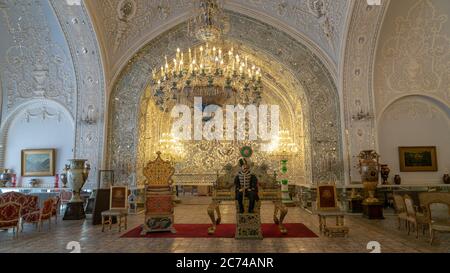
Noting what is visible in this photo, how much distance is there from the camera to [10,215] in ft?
18.9

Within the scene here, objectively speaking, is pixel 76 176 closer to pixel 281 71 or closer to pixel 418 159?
pixel 281 71

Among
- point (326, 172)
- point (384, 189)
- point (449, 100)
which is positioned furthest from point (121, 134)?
point (449, 100)

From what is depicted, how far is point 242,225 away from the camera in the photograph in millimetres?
5547

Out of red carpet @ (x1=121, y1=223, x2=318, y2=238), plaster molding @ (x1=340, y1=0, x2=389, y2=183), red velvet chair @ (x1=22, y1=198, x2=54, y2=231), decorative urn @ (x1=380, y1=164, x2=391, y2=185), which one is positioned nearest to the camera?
red carpet @ (x1=121, y1=223, x2=318, y2=238)

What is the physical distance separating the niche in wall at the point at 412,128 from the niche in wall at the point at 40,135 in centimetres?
1071

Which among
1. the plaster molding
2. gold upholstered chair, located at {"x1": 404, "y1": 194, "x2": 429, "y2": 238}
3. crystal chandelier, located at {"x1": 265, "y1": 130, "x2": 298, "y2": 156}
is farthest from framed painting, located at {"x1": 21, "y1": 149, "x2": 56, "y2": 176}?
gold upholstered chair, located at {"x1": 404, "y1": 194, "x2": 429, "y2": 238}

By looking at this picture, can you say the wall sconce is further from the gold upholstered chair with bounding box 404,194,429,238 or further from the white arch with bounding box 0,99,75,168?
the gold upholstered chair with bounding box 404,194,429,238

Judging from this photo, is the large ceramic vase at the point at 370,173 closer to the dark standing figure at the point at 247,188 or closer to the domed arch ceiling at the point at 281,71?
the domed arch ceiling at the point at 281,71

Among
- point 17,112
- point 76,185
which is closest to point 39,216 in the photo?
point 76,185

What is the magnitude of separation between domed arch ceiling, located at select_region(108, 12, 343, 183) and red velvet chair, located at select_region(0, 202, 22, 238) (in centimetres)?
407

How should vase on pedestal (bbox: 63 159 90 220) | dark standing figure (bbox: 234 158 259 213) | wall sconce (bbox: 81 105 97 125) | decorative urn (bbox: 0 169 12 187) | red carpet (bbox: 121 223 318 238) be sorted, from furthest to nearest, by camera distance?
decorative urn (bbox: 0 169 12 187) < wall sconce (bbox: 81 105 97 125) < vase on pedestal (bbox: 63 159 90 220) < red carpet (bbox: 121 223 318 238) < dark standing figure (bbox: 234 158 259 213)

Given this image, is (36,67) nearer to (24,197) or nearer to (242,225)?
(24,197)

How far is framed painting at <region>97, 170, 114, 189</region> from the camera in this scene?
955 cm

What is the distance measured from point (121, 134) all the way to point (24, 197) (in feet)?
12.8
